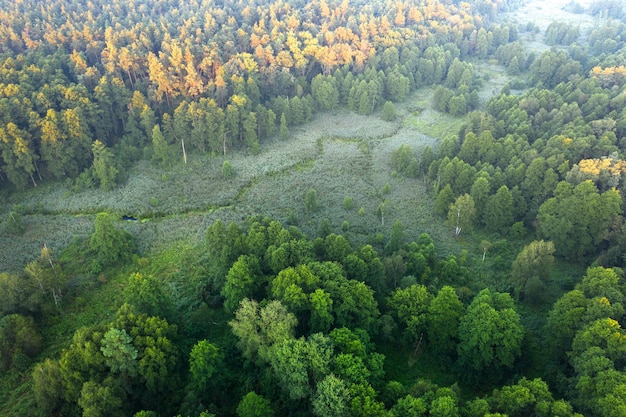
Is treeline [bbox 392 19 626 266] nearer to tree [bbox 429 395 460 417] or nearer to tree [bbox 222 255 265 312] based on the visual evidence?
tree [bbox 222 255 265 312]

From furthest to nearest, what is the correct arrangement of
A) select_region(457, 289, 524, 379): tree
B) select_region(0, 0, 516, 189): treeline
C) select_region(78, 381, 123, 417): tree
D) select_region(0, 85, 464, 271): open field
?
select_region(0, 0, 516, 189): treeline
select_region(0, 85, 464, 271): open field
select_region(457, 289, 524, 379): tree
select_region(78, 381, 123, 417): tree

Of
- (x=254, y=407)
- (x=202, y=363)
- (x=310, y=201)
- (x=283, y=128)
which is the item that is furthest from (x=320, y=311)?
(x=283, y=128)

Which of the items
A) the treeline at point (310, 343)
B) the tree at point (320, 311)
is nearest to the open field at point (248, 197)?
the treeline at point (310, 343)

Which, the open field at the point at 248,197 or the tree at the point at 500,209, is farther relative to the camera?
the open field at the point at 248,197

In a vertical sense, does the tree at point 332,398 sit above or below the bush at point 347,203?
above

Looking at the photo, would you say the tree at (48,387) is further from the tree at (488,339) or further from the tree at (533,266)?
the tree at (533,266)

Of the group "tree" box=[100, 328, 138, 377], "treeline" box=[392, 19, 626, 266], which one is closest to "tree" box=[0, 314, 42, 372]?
"tree" box=[100, 328, 138, 377]

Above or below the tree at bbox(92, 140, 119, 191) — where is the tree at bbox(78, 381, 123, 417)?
below
